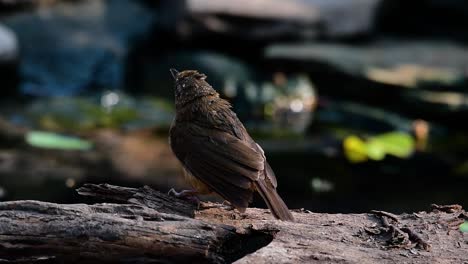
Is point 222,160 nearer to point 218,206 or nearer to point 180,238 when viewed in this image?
point 218,206

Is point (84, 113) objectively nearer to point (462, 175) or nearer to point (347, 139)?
point (347, 139)

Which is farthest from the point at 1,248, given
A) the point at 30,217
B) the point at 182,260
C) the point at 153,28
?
the point at 153,28

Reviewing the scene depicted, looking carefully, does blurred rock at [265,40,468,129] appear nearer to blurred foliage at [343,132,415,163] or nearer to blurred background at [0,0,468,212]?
blurred background at [0,0,468,212]

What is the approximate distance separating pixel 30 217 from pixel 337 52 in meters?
7.75

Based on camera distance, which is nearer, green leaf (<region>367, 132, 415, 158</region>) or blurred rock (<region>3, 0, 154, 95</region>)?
green leaf (<region>367, 132, 415, 158</region>)

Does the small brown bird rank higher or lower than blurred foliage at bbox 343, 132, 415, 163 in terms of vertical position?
higher

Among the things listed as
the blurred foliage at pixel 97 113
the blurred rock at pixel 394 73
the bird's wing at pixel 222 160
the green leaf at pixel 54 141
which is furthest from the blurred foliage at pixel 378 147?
the bird's wing at pixel 222 160

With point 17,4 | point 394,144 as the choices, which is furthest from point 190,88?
point 17,4

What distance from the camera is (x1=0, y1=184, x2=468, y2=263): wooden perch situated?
3602 millimetres

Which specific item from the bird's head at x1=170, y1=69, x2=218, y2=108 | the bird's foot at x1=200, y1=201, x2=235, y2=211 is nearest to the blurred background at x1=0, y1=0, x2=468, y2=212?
the bird's head at x1=170, y1=69, x2=218, y2=108

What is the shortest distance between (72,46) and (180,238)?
26.1 feet

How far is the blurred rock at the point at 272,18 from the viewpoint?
36.7 feet

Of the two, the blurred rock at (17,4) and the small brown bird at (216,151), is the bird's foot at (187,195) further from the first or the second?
the blurred rock at (17,4)

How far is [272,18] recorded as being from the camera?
1127 cm
